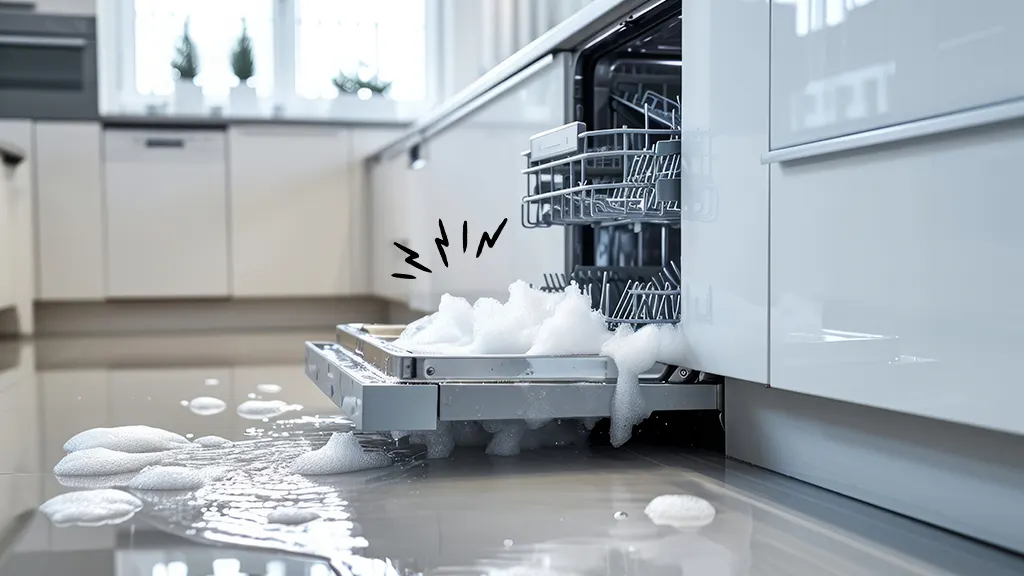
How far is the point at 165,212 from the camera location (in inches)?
191

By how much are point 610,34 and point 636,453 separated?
0.79m

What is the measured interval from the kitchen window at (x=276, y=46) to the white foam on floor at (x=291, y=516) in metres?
4.18

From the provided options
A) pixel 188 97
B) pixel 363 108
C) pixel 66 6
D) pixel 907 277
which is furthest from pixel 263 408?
pixel 66 6

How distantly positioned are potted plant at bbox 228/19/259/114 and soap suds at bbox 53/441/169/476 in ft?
12.3

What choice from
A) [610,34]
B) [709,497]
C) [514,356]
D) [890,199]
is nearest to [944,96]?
[890,199]

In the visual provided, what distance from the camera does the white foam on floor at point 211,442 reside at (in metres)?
1.83

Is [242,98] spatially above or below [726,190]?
above

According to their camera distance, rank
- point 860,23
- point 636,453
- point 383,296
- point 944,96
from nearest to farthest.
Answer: point 944,96
point 860,23
point 636,453
point 383,296

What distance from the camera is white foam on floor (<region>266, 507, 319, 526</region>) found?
1263mm

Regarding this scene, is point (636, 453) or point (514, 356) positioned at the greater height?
point (514, 356)

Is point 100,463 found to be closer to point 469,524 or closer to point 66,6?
point 469,524

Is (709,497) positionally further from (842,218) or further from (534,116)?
(534,116)

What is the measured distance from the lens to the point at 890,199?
119 cm

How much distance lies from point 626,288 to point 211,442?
2.54 ft
